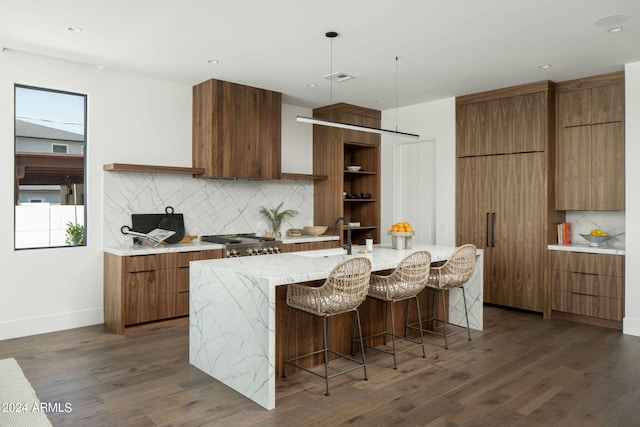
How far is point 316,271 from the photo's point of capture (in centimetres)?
321

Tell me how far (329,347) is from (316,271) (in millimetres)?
914

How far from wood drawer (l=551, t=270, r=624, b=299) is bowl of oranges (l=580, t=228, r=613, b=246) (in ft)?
1.20

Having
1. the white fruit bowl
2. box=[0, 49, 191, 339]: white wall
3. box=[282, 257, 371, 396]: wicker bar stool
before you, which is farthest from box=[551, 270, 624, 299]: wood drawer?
box=[0, 49, 191, 339]: white wall

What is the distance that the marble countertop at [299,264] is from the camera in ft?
10.0

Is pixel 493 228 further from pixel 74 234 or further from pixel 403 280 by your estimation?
pixel 74 234

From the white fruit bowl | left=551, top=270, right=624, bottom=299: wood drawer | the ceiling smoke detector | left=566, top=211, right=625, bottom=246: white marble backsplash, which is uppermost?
the ceiling smoke detector

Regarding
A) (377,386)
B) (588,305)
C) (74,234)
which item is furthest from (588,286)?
(74,234)

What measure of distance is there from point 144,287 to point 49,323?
98 centimetres

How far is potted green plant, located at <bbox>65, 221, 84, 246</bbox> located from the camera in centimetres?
486

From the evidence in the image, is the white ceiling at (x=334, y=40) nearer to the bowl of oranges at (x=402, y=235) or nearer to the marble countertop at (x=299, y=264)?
the bowl of oranges at (x=402, y=235)

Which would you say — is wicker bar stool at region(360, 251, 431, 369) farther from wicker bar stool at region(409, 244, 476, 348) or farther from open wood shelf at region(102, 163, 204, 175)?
open wood shelf at region(102, 163, 204, 175)

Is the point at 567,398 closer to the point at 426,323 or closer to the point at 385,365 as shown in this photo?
the point at 385,365

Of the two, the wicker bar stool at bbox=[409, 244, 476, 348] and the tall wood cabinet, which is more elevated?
the tall wood cabinet

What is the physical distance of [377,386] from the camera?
3.28 metres
